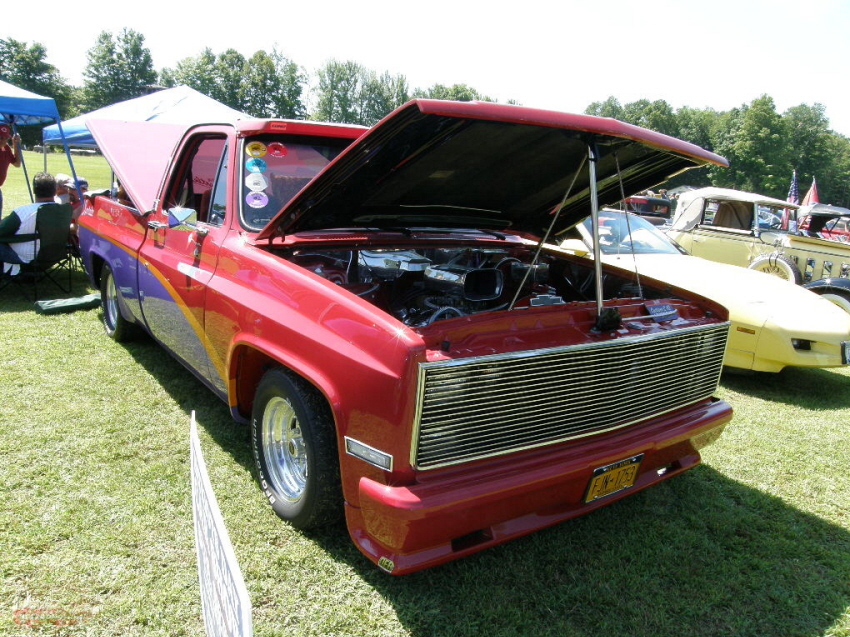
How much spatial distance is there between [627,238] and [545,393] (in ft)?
14.8

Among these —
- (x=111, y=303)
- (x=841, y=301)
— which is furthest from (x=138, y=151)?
(x=841, y=301)

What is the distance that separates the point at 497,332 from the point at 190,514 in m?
1.80

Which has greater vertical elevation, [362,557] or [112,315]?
[112,315]

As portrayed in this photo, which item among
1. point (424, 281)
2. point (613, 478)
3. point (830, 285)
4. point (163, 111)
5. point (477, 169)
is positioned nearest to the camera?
point (613, 478)

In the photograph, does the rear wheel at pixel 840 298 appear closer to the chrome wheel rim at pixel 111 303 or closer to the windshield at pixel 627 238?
the windshield at pixel 627 238

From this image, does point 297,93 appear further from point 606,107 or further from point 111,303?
point 111,303

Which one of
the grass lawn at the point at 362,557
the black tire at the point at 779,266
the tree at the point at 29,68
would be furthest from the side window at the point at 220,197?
the tree at the point at 29,68

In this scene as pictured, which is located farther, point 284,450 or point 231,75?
point 231,75

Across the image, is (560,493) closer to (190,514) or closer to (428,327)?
(428,327)

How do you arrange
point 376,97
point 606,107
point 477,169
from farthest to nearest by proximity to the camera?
point 606,107, point 376,97, point 477,169

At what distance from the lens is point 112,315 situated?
5.26m

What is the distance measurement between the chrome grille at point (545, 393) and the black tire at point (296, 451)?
0.59 metres

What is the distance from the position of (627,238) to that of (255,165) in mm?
4359

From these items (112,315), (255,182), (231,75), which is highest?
(231,75)
